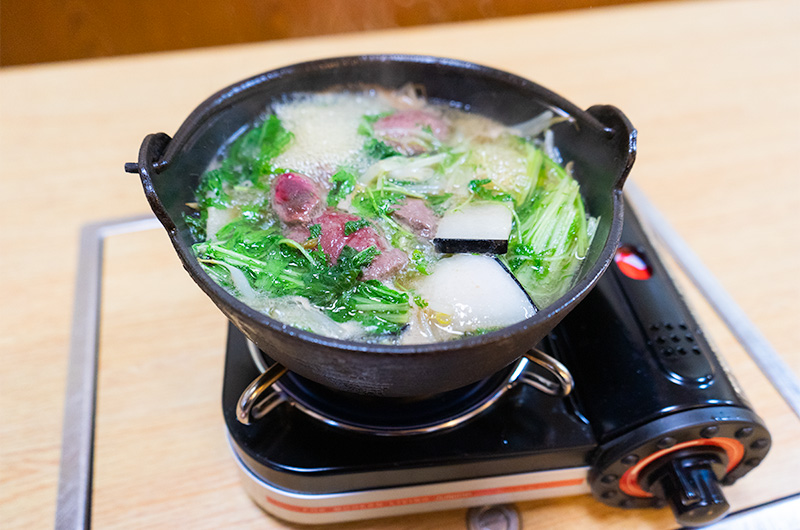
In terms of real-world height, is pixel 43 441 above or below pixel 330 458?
below

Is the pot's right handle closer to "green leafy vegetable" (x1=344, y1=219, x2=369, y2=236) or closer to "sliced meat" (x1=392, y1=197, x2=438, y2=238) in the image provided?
"sliced meat" (x1=392, y1=197, x2=438, y2=238)

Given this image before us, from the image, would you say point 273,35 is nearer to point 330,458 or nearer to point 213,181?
point 213,181

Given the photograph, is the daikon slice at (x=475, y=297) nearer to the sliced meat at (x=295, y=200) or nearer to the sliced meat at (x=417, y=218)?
the sliced meat at (x=417, y=218)

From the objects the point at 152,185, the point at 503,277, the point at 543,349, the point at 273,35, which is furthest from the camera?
the point at 273,35

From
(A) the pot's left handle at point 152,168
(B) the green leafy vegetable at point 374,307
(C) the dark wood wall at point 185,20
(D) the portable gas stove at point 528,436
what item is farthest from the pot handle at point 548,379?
(C) the dark wood wall at point 185,20

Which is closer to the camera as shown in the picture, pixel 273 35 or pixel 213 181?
pixel 213 181

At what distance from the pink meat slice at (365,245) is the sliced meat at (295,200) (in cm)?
7

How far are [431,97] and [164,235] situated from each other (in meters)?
0.95

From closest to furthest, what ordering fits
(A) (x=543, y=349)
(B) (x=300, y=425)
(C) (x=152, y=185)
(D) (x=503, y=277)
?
(C) (x=152, y=185), (D) (x=503, y=277), (B) (x=300, y=425), (A) (x=543, y=349)

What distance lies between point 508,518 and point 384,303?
59 centimetres

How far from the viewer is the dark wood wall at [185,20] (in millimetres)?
3123

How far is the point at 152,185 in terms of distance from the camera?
93cm

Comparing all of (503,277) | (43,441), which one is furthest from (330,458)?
(43,441)

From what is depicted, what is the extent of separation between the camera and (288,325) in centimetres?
80
